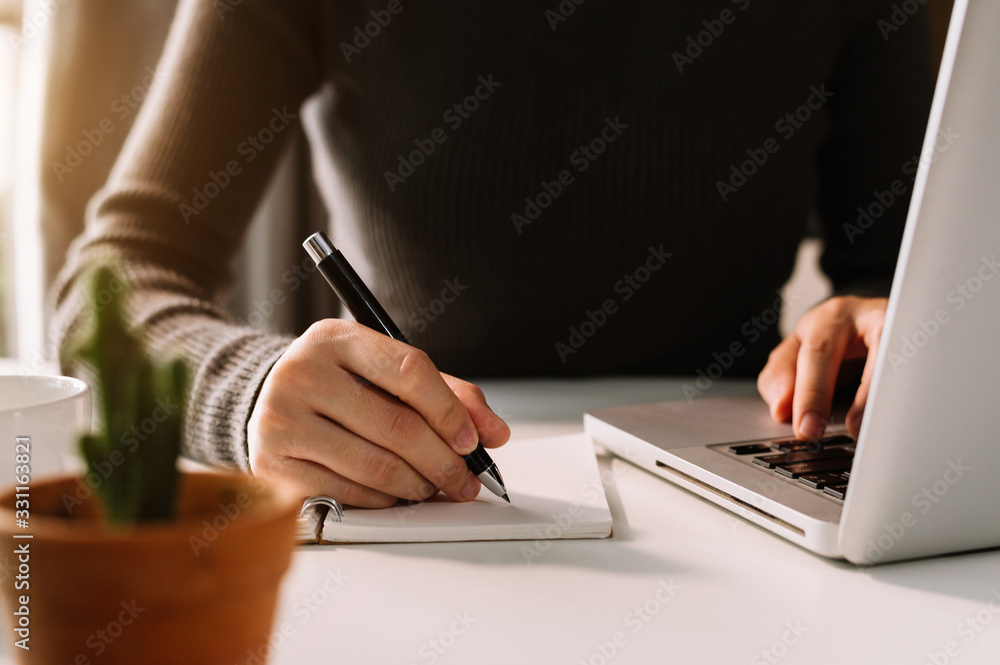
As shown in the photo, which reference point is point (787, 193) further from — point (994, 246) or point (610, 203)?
point (994, 246)

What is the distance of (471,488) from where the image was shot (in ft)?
1.56

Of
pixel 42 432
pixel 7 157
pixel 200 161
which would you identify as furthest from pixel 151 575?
pixel 7 157

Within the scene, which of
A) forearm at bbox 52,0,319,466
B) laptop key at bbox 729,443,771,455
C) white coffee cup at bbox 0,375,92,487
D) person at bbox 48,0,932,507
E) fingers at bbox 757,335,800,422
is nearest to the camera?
white coffee cup at bbox 0,375,92,487

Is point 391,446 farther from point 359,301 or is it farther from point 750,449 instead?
point 750,449

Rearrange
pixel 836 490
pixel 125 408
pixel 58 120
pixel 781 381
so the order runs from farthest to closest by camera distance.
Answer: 1. pixel 58 120
2. pixel 781 381
3. pixel 836 490
4. pixel 125 408

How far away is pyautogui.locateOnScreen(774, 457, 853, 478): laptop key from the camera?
0.47m

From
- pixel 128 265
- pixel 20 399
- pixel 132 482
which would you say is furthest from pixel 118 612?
pixel 128 265

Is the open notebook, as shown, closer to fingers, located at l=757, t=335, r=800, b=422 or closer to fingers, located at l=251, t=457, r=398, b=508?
fingers, located at l=251, t=457, r=398, b=508

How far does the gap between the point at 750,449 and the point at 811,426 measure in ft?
0.22

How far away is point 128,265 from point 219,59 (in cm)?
28

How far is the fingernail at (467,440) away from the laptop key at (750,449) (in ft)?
0.62

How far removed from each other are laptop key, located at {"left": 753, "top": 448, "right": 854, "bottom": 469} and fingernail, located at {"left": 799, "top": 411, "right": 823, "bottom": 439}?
0.13ft

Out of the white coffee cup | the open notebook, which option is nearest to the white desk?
the open notebook

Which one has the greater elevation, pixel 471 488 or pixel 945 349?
pixel 945 349
